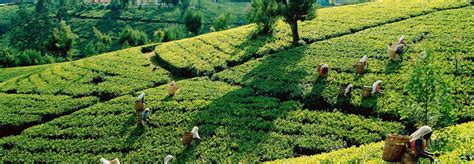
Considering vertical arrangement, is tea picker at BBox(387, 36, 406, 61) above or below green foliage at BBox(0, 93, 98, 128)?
above

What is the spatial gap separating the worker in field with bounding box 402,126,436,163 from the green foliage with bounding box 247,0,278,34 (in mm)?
22398

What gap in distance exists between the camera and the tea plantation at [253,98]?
19.8 metres

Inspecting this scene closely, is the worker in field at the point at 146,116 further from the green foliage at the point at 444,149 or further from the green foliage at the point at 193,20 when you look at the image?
the green foliage at the point at 193,20

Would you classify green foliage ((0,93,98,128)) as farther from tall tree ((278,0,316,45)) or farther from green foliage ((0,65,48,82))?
tall tree ((278,0,316,45))

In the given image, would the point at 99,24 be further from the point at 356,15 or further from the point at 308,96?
the point at 308,96

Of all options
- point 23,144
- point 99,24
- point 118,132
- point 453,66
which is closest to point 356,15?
point 453,66

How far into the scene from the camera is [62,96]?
3033 centimetres

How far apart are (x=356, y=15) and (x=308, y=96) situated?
1852cm

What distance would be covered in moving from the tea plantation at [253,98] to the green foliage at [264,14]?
1207mm

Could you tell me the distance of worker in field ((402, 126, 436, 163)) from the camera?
11891 mm

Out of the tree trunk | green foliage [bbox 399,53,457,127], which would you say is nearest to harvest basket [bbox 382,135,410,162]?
green foliage [bbox 399,53,457,127]

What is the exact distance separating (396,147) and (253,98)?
13.2 m

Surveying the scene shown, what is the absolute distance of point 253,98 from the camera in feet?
82.7

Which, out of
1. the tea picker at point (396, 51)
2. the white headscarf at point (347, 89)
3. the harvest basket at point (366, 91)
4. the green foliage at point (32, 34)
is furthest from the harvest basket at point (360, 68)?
the green foliage at point (32, 34)
